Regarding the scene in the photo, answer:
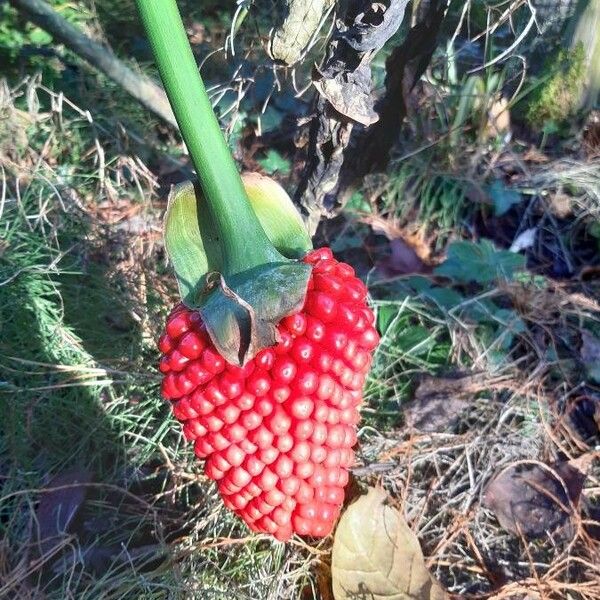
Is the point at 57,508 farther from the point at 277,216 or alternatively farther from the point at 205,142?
the point at 205,142

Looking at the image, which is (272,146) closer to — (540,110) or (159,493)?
(540,110)

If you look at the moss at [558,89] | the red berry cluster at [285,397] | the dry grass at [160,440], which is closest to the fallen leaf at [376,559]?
the dry grass at [160,440]

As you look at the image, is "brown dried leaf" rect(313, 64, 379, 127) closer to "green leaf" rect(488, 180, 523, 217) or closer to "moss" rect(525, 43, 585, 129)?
"green leaf" rect(488, 180, 523, 217)

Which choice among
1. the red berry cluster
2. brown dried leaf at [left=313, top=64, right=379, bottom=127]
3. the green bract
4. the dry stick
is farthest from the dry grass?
brown dried leaf at [left=313, top=64, right=379, bottom=127]

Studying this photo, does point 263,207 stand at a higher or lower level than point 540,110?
higher

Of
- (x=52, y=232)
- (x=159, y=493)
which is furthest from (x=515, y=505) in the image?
(x=52, y=232)

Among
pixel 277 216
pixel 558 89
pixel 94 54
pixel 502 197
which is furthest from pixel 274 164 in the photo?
pixel 277 216
